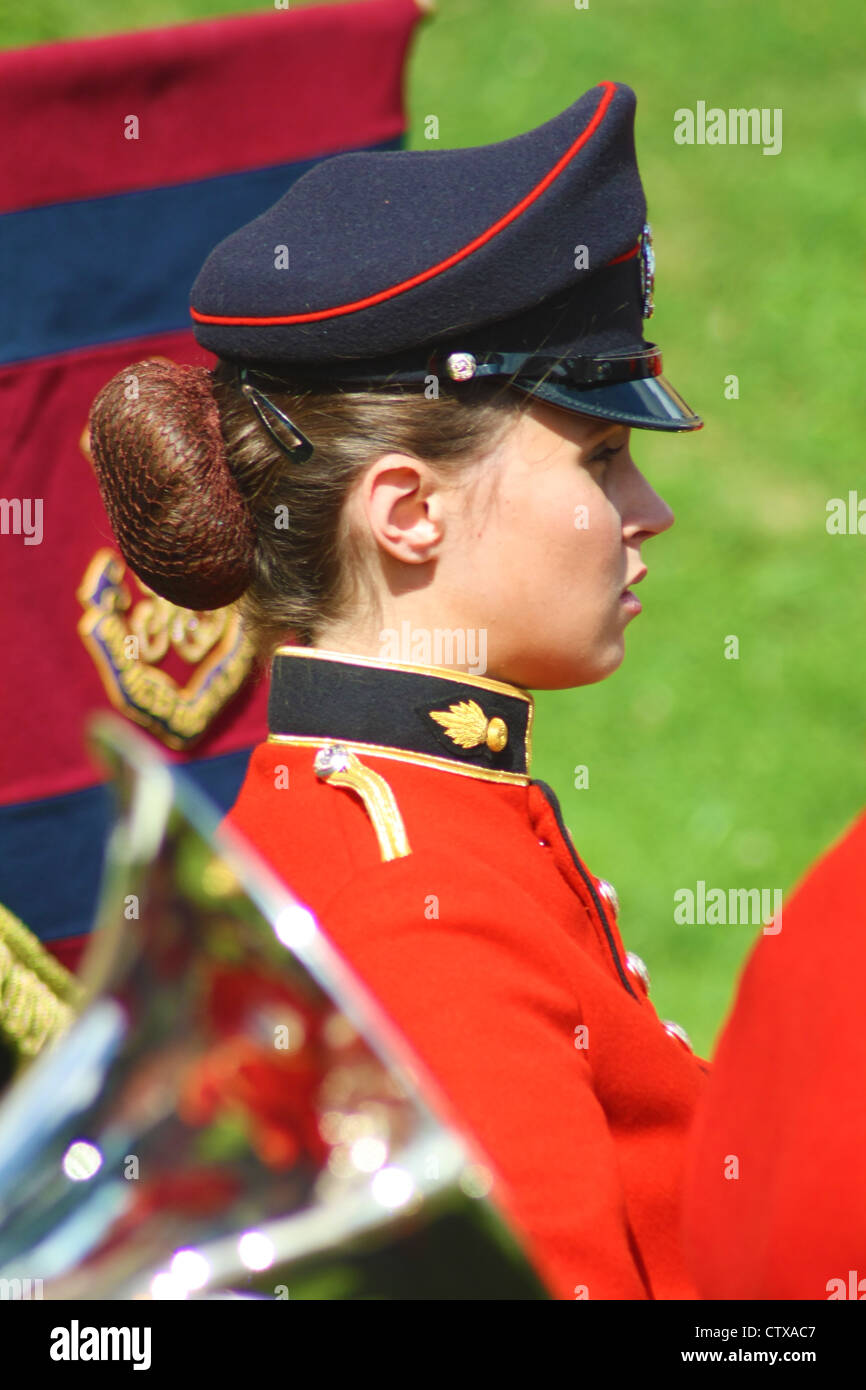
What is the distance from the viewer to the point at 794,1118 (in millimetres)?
820

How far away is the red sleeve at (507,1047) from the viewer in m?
1.31

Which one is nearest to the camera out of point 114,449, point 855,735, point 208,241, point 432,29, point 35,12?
point 114,449

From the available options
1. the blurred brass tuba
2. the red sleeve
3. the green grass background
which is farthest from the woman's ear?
the green grass background

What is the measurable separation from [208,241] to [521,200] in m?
1.11

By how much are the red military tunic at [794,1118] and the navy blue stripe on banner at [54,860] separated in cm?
183

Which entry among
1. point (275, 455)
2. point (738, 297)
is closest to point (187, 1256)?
point (275, 455)

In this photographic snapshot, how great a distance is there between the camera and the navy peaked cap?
5.41 ft

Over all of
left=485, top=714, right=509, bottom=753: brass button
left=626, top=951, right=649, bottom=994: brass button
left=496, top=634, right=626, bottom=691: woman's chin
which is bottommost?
left=626, top=951, right=649, bottom=994: brass button

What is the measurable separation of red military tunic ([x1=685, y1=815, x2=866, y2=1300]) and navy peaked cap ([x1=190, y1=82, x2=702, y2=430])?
921mm

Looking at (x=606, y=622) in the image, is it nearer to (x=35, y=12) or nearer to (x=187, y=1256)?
(x=187, y=1256)

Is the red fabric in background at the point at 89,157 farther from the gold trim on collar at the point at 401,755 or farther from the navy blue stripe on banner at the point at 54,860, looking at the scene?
the gold trim on collar at the point at 401,755

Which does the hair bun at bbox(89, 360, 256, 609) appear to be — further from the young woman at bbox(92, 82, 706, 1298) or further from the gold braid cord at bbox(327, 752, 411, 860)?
the gold braid cord at bbox(327, 752, 411, 860)

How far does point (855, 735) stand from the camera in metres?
5.01

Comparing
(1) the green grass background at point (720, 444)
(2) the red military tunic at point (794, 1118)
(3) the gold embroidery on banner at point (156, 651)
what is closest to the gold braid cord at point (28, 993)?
(3) the gold embroidery on banner at point (156, 651)
